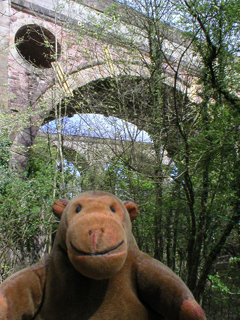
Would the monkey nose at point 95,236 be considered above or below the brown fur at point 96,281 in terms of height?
above

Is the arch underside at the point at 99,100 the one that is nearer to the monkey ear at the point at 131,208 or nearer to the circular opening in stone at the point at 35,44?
the circular opening in stone at the point at 35,44

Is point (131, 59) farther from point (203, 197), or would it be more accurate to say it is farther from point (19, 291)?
point (19, 291)

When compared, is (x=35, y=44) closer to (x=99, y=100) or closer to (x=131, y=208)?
(x=99, y=100)

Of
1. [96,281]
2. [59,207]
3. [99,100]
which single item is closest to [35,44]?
[99,100]

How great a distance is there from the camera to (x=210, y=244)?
429 cm

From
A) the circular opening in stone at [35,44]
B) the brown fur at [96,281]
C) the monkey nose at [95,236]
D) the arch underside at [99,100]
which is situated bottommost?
the brown fur at [96,281]

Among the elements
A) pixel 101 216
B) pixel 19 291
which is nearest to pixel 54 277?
pixel 19 291

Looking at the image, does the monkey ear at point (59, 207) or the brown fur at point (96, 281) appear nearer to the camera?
the brown fur at point (96, 281)

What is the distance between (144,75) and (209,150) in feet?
9.83

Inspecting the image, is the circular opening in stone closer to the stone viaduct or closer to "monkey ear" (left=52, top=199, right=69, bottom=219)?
the stone viaduct

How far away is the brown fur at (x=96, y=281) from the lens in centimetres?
138

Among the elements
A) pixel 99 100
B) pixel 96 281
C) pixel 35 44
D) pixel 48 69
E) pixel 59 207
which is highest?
pixel 35 44

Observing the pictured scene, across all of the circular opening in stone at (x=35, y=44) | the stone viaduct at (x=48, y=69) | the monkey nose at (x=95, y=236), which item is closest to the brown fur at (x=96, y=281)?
the monkey nose at (x=95, y=236)

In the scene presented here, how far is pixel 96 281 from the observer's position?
1.57 meters
